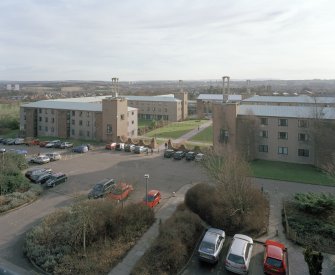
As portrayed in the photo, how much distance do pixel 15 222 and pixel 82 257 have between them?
835 centimetres

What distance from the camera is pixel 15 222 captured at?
78.7ft

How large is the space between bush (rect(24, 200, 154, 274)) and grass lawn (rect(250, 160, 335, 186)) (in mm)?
19913

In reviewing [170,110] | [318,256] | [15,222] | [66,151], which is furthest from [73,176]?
[170,110]

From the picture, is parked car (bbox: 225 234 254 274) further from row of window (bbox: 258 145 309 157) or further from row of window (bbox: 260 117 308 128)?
row of window (bbox: 260 117 308 128)

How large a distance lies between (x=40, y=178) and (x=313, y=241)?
26479 mm

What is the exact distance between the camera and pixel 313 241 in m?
21.0

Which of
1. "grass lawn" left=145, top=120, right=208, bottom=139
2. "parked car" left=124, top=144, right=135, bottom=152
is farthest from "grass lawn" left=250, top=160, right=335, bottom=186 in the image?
"grass lawn" left=145, top=120, right=208, bottom=139

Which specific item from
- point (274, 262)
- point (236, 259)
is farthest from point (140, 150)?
point (274, 262)

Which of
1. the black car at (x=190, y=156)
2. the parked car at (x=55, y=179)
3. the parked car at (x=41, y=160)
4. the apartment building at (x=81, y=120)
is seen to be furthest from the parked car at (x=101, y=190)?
the apartment building at (x=81, y=120)

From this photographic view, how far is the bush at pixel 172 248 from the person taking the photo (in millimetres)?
17172

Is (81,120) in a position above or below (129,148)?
above

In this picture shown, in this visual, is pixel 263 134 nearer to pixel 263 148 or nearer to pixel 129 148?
pixel 263 148

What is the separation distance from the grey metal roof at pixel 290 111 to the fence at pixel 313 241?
944 inches

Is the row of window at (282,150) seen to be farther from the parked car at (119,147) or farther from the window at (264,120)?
the parked car at (119,147)
